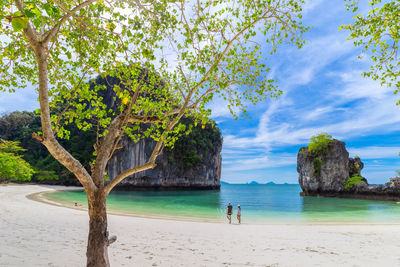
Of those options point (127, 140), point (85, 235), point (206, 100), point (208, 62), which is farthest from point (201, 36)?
point (127, 140)

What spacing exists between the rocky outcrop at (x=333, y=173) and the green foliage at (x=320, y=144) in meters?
0.51

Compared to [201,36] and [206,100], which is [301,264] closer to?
[206,100]

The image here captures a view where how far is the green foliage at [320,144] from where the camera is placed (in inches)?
1578

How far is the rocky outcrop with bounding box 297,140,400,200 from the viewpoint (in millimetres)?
37281

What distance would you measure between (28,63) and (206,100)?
3597mm

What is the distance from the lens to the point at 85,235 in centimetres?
759

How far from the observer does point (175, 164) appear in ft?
177

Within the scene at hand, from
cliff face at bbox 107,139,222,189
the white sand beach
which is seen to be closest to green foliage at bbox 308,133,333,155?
cliff face at bbox 107,139,222,189

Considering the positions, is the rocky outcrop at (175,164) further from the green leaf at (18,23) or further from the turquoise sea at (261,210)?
the green leaf at (18,23)

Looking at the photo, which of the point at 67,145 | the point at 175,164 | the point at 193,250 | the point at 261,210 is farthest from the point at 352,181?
the point at 67,145

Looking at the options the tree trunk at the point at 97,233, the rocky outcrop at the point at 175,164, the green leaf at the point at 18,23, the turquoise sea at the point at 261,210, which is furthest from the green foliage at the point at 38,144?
the green leaf at the point at 18,23

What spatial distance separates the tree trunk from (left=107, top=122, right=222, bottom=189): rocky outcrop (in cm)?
4438

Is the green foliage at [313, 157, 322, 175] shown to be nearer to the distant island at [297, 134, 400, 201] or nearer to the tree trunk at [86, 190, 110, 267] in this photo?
the distant island at [297, 134, 400, 201]

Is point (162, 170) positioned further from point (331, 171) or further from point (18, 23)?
point (18, 23)
